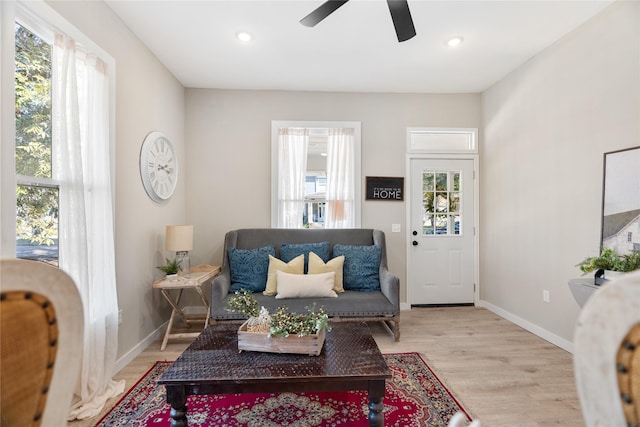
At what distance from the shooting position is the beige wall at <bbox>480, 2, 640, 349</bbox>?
7.82 feet

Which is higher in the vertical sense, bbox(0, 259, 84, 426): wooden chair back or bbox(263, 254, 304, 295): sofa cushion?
bbox(0, 259, 84, 426): wooden chair back

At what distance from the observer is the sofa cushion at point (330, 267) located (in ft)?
10.6

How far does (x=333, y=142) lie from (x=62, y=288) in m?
3.64

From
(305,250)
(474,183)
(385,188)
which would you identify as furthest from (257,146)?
(474,183)

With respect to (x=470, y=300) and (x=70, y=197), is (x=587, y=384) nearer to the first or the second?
(x=70, y=197)

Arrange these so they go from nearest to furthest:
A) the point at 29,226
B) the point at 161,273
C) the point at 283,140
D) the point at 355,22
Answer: the point at 29,226
the point at 355,22
the point at 161,273
the point at 283,140

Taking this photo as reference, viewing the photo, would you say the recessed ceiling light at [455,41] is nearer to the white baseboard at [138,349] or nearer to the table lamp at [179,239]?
the table lamp at [179,239]

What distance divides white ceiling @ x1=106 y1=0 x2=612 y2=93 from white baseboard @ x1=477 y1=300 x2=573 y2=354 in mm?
2830

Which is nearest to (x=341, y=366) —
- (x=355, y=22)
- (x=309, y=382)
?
(x=309, y=382)

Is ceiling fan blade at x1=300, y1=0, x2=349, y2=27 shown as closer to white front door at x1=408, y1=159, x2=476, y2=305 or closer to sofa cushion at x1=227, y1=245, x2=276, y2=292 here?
sofa cushion at x1=227, y1=245, x2=276, y2=292

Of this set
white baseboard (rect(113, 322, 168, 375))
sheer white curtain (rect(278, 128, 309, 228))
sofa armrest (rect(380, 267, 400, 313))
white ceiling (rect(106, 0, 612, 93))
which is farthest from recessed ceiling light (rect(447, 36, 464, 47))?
white baseboard (rect(113, 322, 168, 375))

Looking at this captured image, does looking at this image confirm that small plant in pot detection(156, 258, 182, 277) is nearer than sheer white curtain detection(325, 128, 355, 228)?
Yes

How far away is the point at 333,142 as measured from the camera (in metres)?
4.00

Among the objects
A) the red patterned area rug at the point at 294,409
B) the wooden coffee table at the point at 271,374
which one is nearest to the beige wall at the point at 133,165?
the red patterned area rug at the point at 294,409
